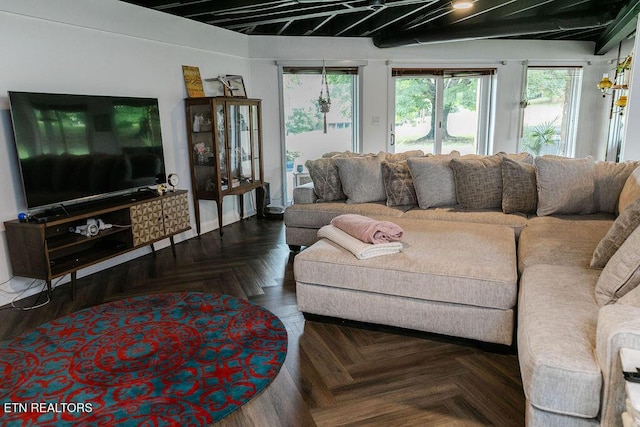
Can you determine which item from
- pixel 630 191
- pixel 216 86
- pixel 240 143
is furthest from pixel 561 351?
pixel 216 86

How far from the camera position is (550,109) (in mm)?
6840

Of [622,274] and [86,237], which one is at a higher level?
[622,274]

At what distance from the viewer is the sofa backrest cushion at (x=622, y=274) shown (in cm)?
174

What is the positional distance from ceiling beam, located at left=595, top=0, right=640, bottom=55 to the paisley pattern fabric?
4319 millimetres

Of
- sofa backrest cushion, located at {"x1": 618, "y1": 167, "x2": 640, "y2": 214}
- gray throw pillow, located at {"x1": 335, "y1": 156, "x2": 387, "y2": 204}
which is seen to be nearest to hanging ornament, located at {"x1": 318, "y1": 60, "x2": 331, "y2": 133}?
gray throw pillow, located at {"x1": 335, "y1": 156, "x2": 387, "y2": 204}

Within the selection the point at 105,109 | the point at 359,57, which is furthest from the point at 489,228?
the point at 359,57

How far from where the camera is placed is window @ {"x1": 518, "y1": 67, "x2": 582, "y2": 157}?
265 inches

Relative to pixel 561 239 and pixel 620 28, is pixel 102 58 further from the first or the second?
pixel 620 28

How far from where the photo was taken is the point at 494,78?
21.6ft

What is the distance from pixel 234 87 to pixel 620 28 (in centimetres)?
435

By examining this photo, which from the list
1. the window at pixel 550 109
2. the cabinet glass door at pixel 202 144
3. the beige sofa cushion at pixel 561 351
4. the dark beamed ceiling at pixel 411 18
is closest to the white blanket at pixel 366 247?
the beige sofa cushion at pixel 561 351

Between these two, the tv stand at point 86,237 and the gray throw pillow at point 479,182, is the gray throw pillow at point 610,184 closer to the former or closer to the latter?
the gray throw pillow at point 479,182

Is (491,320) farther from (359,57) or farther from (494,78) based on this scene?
(494,78)

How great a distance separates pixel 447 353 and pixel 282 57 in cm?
469
